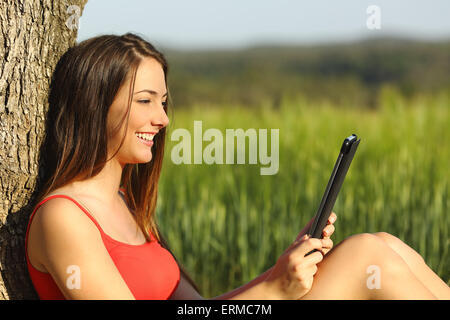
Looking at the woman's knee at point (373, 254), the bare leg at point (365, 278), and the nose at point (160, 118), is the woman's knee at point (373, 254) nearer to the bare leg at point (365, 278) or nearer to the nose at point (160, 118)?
the bare leg at point (365, 278)

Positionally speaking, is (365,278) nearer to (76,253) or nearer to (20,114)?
(76,253)

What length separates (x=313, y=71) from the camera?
36469 mm

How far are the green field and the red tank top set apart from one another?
129 cm

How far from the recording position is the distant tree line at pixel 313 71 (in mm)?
24922

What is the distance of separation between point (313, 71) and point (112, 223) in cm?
3575

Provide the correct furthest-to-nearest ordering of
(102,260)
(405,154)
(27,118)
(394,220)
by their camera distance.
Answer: (405,154) → (394,220) → (27,118) → (102,260)

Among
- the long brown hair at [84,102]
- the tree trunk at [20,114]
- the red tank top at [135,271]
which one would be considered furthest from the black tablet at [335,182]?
the tree trunk at [20,114]

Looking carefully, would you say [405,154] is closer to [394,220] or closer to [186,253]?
[394,220]

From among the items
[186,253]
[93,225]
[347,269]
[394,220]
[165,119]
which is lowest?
[186,253]

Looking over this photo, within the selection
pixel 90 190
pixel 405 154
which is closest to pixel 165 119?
pixel 90 190

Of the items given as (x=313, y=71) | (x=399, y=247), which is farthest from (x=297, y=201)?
(x=313, y=71)

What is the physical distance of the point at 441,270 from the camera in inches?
107
